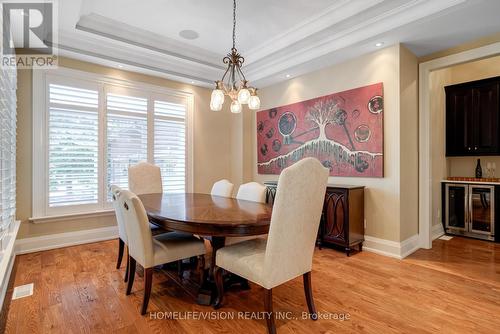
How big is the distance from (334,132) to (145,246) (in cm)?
294

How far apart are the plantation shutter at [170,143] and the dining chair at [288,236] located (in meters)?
2.98

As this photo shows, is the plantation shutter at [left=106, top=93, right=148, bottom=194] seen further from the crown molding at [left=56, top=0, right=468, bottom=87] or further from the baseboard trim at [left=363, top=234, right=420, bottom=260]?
the baseboard trim at [left=363, top=234, right=420, bottom=260]

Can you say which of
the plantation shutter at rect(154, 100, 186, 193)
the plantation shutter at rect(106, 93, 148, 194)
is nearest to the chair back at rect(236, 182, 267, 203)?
the plantation shutter at rect(154, 100, 186, 193)

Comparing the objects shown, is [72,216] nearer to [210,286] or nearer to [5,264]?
[5,264]

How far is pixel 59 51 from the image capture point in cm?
348

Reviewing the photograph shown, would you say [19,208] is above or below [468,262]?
above

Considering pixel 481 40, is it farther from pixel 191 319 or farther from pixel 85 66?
pixel 85 66

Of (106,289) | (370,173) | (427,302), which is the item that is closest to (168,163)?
(106,289)

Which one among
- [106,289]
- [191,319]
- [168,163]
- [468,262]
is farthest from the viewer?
[168,163]

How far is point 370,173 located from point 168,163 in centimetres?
324

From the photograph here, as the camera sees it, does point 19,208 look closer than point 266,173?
Yes

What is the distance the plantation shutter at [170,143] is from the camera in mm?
4477

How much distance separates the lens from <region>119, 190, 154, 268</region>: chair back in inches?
75.6

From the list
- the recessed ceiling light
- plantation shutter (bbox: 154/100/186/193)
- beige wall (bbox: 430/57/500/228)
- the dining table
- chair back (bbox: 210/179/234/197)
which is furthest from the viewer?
plantation shutter (bbox: 154/100/186/193)
